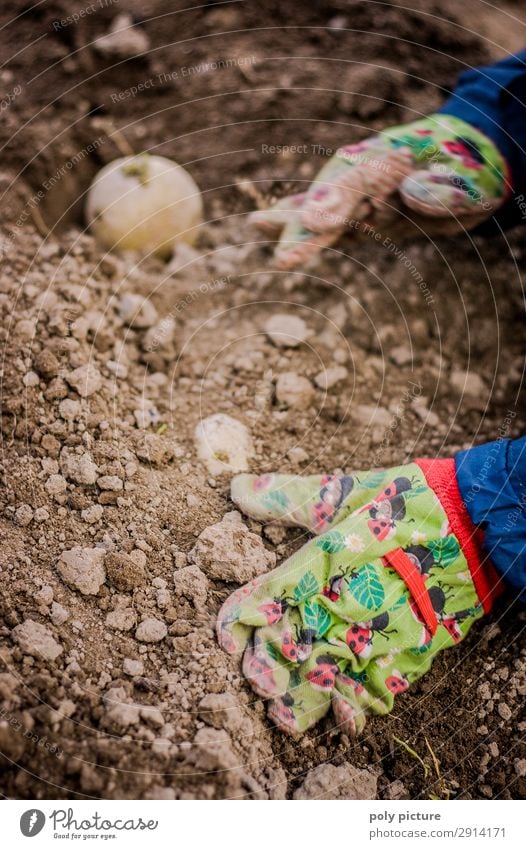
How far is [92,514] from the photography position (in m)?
1.34

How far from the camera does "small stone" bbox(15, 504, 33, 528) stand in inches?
51.6

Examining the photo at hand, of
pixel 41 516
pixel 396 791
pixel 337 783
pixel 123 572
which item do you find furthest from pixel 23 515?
pixel 396 791

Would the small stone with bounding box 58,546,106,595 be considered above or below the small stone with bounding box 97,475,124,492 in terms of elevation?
below

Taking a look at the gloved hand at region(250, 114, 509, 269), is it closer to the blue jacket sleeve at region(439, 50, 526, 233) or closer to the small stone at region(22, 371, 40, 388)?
the blue jacket sleeve at region(439, 50, 526, 233)

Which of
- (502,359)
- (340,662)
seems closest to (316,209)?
(502,359)

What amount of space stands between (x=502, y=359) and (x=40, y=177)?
1540mm

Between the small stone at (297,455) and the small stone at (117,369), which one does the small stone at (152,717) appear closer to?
the small stone at (297,455)

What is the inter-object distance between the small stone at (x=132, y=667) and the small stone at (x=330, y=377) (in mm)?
879

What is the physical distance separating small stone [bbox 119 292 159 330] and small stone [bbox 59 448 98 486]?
1.58 feet

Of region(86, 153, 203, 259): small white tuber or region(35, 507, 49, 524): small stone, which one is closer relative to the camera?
region(35, 507, 49, 524): small stone

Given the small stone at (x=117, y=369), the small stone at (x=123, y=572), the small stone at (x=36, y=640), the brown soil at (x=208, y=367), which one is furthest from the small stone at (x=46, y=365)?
the small stone at (x=36, y=640)

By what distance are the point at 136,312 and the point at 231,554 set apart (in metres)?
0.78

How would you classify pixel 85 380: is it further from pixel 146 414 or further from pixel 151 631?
pixel 151 631

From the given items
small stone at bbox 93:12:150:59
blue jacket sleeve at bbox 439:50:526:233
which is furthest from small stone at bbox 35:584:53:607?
small stone at bbox 93:12:150:59
